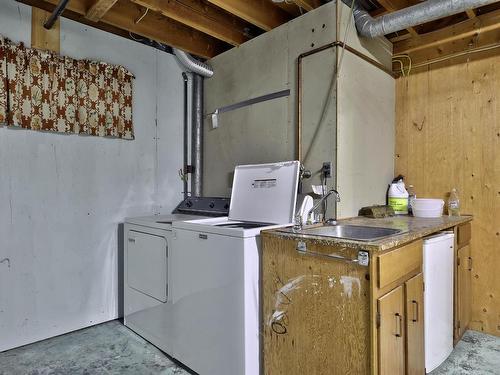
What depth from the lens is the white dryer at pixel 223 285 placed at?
6.06 feet

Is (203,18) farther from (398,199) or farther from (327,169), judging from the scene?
(398,199)

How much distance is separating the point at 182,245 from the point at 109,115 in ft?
4.80

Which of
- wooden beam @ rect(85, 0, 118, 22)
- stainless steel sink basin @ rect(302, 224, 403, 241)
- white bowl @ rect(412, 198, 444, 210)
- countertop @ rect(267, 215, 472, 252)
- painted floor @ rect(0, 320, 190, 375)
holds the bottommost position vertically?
painted floor @ rect(0, 320, 190, 375)

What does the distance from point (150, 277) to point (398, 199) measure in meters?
2.22

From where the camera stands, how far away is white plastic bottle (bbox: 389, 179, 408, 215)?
288 centimetres

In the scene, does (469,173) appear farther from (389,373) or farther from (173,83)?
(173,83)

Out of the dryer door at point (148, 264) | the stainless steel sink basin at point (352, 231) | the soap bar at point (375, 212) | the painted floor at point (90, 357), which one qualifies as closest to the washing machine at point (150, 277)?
the dryer door at point (148, 264)

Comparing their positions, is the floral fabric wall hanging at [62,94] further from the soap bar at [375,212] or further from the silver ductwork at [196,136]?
the soap bar at [375,212]

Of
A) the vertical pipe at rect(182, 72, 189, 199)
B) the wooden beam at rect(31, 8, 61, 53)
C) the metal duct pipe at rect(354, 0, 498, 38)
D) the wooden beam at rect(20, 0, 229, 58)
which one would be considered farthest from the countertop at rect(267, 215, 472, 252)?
the wooden beam at rect(31, 8, 61, 53)

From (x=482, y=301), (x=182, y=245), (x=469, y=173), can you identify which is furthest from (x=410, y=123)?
(x=182, y=245)

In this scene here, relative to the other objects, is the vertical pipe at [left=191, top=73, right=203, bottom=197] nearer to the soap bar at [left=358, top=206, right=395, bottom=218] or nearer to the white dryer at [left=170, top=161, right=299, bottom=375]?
the white dryer at [left=170, top=161, right=299, bottom=375]

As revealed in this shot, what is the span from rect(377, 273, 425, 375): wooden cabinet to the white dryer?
72 cm

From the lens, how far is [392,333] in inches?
61.9

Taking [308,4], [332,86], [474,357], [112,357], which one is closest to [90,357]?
[112,357]
